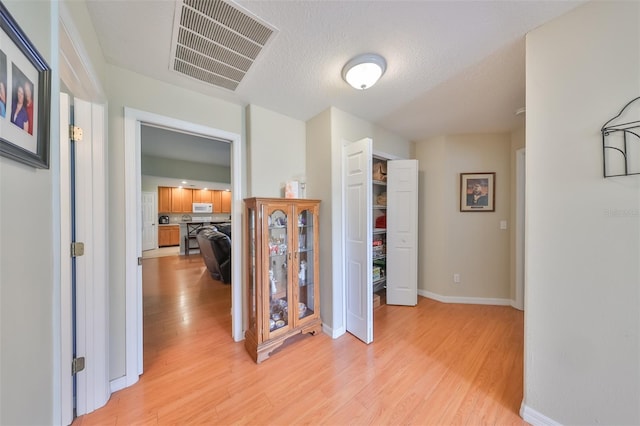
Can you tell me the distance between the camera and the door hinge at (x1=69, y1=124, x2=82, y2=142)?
133 cm

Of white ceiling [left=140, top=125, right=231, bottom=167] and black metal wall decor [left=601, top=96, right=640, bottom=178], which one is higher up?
white ceiling [left=140, top=125, right=231, bottom=167]

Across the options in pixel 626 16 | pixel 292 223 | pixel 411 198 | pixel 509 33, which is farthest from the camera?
pixel 411 198

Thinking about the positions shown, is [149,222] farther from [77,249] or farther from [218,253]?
[77,249]

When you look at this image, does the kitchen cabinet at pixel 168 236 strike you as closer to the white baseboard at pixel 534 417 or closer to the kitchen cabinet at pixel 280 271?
the kitchen cabinet at pixel 280 271

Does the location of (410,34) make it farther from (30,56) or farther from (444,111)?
(30,56)

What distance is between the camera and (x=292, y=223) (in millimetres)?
2080

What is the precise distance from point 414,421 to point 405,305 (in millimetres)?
1742

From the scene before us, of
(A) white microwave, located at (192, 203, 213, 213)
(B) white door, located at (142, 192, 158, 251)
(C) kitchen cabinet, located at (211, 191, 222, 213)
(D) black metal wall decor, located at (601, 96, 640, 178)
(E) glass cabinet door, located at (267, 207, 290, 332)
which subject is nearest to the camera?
(D) black metal wall decor, located at (601, 96, 640, 178)

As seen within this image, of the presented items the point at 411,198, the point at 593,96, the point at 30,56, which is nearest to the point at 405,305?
the point at 411,198

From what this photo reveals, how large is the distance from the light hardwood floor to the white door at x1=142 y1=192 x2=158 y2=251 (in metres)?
5.04

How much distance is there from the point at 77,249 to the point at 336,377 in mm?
1918

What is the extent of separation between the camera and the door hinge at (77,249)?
1319mm

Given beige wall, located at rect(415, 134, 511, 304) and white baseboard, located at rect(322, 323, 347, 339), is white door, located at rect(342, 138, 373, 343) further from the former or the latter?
→ beige wall, located at rect(415, 134, 511, 304)

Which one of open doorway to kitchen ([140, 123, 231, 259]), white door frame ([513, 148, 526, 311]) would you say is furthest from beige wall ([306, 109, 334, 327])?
open doorway to kitchen ([140, 123, 231, 259])
